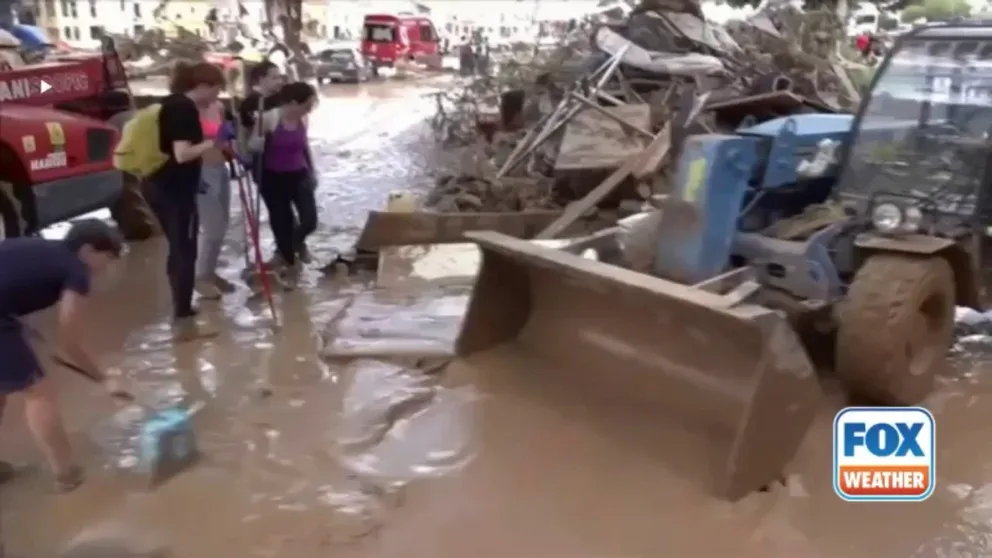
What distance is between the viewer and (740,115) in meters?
6.59

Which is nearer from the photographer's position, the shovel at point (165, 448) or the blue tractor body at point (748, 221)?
the shovel at point (165, 448)

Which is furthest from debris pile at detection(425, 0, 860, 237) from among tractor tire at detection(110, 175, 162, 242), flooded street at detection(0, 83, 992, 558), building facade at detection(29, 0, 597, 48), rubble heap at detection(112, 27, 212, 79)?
rubble heap at detection(112, 27, 212, 79)

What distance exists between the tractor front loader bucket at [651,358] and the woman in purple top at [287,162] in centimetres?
223

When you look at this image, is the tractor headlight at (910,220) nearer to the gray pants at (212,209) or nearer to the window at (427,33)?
the gray pants at (212,209)

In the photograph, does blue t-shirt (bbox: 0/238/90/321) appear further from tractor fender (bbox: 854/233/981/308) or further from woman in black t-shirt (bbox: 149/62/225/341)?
tractor fender (bbox: 854/233/981/308)

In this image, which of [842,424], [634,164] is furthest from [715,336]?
[634,164]

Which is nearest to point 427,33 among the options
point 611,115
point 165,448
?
point 611,115

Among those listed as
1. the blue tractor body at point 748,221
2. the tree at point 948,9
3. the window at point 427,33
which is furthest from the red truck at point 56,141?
the window at point 427,33

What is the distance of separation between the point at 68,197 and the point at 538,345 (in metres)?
3.57

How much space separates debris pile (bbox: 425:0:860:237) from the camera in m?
7.46

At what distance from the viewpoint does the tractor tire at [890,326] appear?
4.13m

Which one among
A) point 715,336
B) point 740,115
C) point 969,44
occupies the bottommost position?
point 715,336

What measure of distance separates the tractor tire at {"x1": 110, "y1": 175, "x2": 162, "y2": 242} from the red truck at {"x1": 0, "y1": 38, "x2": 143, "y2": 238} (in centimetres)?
70

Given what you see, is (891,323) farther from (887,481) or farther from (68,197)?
(68,197)
